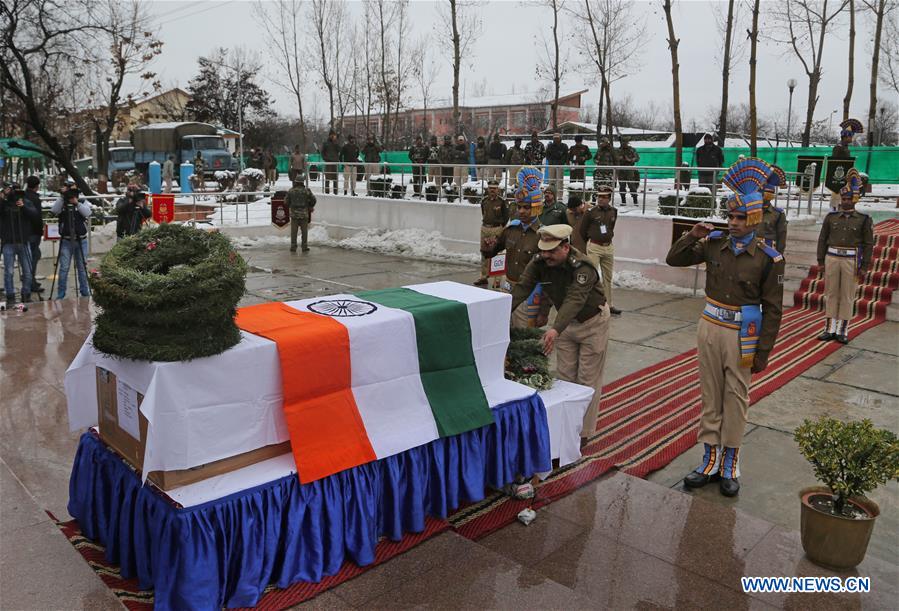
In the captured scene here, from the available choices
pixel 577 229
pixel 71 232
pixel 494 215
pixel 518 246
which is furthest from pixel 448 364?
pixel 71 232

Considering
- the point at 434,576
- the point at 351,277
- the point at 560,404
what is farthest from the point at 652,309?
the point at 434,576

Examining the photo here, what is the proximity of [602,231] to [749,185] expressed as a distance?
5.26 metres

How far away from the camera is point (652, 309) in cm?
1175

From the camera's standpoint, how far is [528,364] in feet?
17.2

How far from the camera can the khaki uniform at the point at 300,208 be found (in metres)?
18.3

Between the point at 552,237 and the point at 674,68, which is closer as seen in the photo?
the point at 552,237

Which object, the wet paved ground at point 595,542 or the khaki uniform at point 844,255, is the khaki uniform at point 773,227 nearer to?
the khaki uniform at point 844,255

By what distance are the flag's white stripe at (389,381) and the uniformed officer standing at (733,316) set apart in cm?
225

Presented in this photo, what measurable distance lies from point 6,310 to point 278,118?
6094 centimetres

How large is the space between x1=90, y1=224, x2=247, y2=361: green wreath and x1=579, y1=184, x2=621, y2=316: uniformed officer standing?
7240 mm

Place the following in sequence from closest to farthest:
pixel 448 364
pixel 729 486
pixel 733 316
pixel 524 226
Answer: pixel 448 364
pixel 733 316
pixel 729 486
pixel 524 226

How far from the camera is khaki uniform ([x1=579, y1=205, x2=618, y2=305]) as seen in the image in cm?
1024

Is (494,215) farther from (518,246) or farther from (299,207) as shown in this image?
(299,207)

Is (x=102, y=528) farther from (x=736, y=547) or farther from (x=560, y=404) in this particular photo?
(x=736, y=547)
